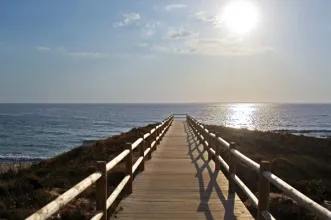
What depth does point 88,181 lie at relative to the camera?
16.4ft

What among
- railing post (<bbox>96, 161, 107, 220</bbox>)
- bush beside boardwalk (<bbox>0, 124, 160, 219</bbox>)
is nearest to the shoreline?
bush beside boardwalk (<bbox>0, 124, 160, 219</bbox>)

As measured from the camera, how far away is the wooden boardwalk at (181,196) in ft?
22.6

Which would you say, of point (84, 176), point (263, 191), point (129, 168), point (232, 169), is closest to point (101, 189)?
point (263, 191)

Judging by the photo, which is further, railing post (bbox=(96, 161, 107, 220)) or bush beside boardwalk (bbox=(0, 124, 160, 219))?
bush beside boardwalk (bbox=(0, 124, 160, 219))

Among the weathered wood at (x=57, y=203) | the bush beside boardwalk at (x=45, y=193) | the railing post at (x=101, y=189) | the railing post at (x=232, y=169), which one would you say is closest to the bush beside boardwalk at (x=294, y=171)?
the railing post at (x=232, y=169)

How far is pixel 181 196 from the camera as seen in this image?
821cm

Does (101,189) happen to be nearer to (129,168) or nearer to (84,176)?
(129,168)

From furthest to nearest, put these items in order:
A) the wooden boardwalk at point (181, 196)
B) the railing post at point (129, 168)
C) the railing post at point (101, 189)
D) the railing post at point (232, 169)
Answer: the railing post at point (129, 168) < the railing post at point (232, 169) < the wooden boardwalk at point (181, 196) < the railing post at point (101, 189)

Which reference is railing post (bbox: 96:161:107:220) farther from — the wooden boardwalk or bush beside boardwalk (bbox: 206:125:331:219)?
bush beside boardwalk (bbox: 206:125:331:219)

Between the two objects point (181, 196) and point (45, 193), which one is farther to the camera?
point (45, 193)

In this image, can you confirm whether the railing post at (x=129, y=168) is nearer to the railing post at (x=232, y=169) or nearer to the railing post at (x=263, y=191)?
the railing post at (x=232, y=169)

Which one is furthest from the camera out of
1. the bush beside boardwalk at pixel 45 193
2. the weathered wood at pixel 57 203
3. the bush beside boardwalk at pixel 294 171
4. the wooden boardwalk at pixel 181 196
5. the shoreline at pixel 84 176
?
the bush beside boardwalk at pixel 294 171

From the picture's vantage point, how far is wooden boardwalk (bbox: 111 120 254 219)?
6.88 meters

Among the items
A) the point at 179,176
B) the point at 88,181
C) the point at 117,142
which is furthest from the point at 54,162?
the point at 88,181
